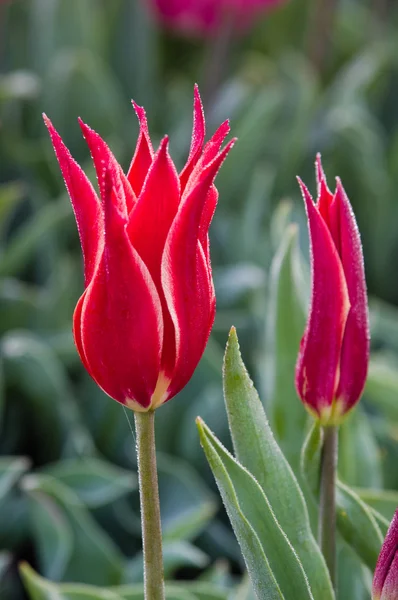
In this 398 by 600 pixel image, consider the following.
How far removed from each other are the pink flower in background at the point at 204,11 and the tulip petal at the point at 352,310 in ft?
4.49

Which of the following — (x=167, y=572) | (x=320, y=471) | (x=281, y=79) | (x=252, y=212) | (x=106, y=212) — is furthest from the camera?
(x=281, y=79)

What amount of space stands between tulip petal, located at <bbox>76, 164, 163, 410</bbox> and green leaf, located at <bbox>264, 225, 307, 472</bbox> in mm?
334

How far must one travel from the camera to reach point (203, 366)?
4.03 feet

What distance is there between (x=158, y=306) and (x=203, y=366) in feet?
2.73

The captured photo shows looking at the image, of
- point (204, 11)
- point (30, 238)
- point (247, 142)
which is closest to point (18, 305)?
point (30, 238)

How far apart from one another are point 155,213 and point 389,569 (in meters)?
0.18

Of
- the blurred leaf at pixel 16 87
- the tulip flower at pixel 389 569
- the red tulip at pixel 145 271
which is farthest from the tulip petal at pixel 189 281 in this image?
the blurred leaf at pixel 16 87

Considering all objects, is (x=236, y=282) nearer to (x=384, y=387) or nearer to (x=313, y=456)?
(x=384, y=387)

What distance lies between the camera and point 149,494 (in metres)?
0.42

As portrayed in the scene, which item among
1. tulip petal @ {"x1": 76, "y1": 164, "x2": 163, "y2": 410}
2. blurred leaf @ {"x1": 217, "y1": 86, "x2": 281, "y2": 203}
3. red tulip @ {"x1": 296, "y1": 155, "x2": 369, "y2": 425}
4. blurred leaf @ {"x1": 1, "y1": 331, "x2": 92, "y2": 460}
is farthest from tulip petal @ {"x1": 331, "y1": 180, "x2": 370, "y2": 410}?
blurred leaf @ {"x1": 217, "y1": 86, "x2": 281, "y2": 203}

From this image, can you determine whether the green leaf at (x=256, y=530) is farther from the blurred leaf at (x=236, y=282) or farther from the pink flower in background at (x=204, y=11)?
the pink flower in background at (x=204, y=11)

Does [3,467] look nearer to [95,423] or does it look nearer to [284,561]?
[95,423]

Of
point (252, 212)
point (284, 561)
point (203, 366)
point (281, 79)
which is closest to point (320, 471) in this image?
point (284, 561)

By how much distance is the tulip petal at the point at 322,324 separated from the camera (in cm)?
45
